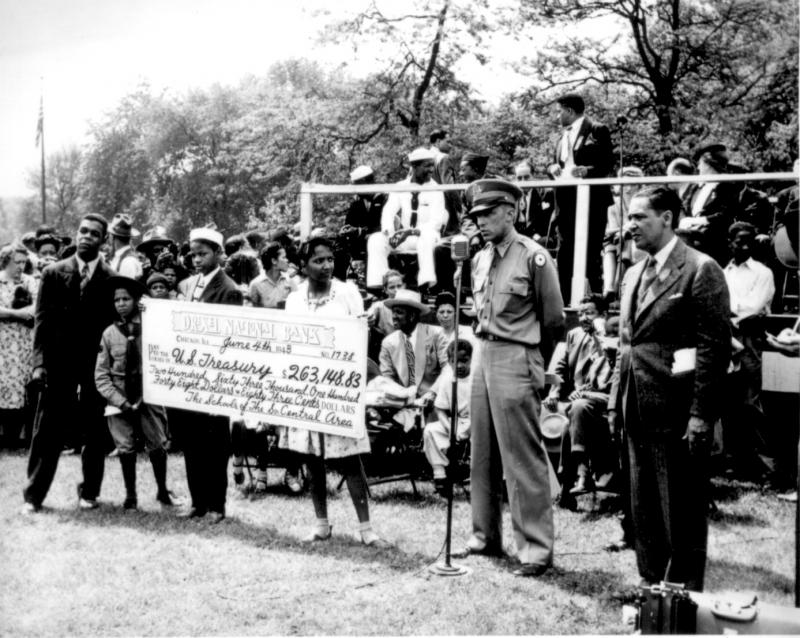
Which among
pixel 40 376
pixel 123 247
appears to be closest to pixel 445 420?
pixel 40 376

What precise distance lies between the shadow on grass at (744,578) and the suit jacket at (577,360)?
2131 mm

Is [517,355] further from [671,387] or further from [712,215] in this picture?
[712,215]

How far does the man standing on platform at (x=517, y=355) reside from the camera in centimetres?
529

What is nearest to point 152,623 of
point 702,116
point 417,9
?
point 417,9

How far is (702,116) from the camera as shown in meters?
18.2

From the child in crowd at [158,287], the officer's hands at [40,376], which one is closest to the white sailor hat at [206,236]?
the child in crowd at [158,287]

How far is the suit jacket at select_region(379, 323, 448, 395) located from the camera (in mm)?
7891

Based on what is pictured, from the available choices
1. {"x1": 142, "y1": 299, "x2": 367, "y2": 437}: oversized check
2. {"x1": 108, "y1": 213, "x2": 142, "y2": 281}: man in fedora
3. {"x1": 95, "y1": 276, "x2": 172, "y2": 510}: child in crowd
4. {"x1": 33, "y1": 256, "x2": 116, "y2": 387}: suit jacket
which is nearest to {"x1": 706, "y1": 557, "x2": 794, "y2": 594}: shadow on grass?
{"x1": 142, "y1": 299, "x2": 367, "y2": 437}: oversized check

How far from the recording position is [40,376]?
6.62 m

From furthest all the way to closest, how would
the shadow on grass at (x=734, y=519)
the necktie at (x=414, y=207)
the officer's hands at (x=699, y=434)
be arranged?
1. the necktie at (x=414, y=207)
2. the shadow on grass at (x=734, y=519)
3. the officer's hands at (x=699, y=434)

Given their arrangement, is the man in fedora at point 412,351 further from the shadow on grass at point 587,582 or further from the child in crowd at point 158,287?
the shadow on grass at point 587,582

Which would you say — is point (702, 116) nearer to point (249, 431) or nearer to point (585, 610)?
point (249, 431)

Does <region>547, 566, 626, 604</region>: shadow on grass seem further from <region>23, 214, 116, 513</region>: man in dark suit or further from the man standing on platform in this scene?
<region>23, 214, 116, 513</region>: man in dark suit

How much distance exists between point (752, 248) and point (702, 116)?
11814 millimetres
